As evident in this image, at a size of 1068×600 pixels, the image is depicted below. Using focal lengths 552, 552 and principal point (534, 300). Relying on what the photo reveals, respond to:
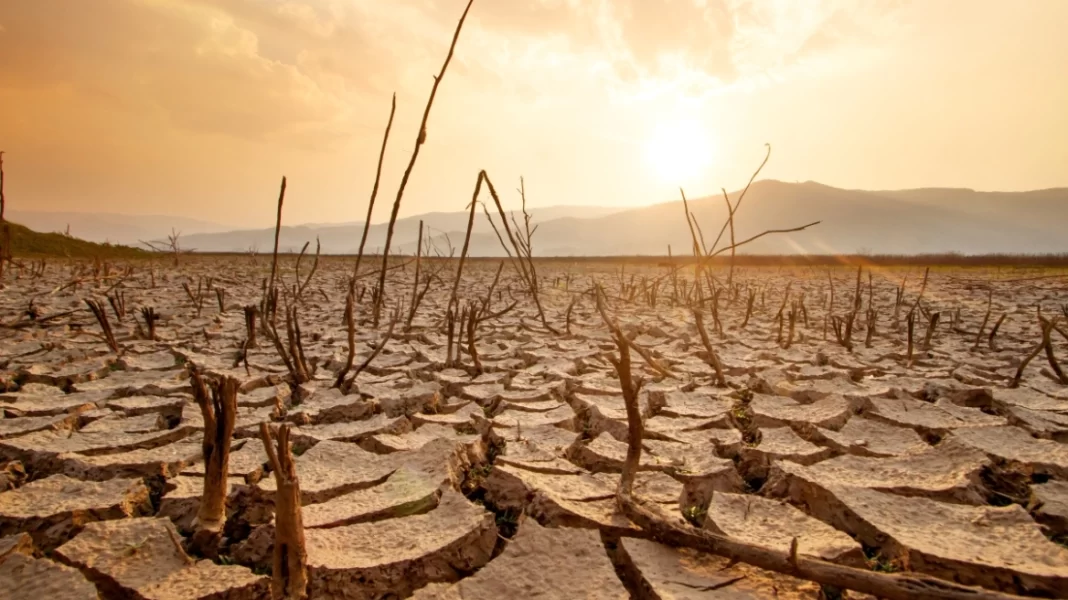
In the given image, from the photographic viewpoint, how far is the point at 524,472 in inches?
55.4

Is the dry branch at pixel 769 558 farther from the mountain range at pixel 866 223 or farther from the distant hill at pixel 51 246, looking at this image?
the mountain range at pixel 866 223

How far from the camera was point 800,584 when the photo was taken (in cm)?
94

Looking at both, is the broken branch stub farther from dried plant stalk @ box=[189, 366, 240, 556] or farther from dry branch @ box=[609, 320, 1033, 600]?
dry branch @ box=[609, 320, 1033, 600]

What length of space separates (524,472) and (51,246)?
1475 cm

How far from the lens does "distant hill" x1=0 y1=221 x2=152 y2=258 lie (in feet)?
35.9

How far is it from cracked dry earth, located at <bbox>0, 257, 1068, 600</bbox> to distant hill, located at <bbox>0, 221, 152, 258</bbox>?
1080 centimetres

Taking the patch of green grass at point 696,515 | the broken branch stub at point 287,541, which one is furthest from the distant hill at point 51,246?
the patch of green grass at point 696,515

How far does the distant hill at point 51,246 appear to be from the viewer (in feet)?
35.9

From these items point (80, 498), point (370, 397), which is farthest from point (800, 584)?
point (370, 397)

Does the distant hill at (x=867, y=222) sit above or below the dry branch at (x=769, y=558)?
above

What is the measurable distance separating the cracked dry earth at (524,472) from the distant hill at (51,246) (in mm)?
10797

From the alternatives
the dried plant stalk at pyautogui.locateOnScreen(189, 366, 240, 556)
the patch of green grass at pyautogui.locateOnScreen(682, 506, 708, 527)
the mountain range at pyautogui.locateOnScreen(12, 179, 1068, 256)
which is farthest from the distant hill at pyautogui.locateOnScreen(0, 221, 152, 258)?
the mountain range at pyautogui.locateOnScreen(12, 179, 1068, 256)

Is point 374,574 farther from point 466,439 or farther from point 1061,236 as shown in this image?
point 1061,236

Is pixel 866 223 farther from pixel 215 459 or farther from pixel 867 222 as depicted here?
pixel 215 459
